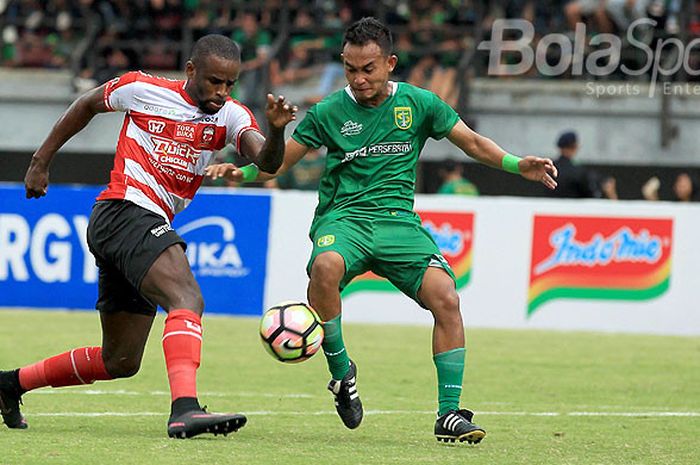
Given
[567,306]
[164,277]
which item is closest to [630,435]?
[164,277]

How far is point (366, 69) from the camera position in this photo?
780 cm

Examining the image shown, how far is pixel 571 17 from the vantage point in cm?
2219

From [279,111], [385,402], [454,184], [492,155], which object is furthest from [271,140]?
[454,184]

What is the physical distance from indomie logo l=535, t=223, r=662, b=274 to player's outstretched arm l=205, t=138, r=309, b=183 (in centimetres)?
812

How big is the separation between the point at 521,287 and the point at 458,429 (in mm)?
8616

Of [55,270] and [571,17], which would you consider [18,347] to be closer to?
[55,270]

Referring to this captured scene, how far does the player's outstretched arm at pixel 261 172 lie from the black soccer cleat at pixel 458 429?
5.10ft

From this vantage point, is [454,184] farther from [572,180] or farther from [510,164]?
[510,164]

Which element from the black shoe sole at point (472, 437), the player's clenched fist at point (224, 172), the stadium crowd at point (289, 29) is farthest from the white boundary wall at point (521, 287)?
the black shoe sole at point (472, 437)

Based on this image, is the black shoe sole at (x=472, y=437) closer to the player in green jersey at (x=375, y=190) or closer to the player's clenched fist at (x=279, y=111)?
the player in green jersey at (x=375, y=190)

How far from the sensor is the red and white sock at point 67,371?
7801mm

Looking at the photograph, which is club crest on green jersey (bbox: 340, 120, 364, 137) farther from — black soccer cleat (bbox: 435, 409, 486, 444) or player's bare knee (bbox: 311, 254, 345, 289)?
black soccer cleat (bbox: 435, 409, 486, 444)

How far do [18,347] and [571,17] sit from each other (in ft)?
39.7

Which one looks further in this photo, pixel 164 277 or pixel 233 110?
pixel 233 110
